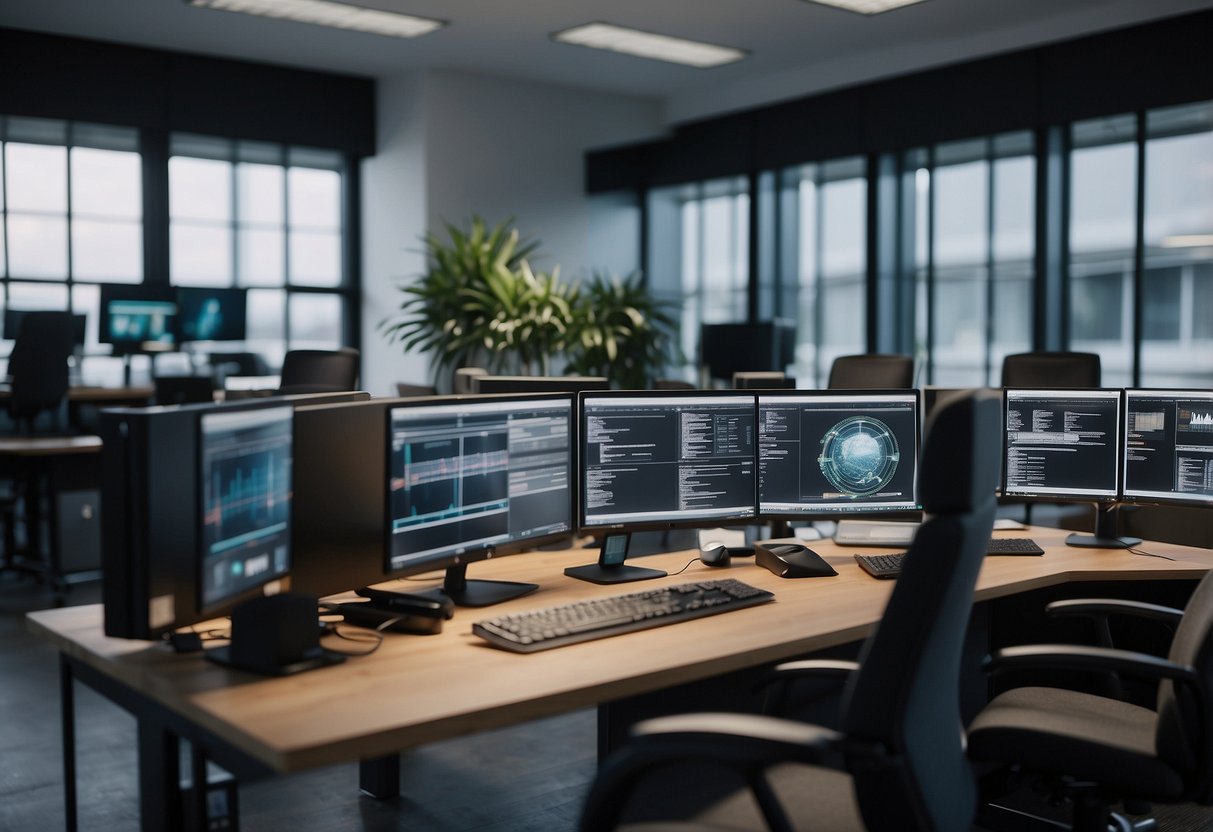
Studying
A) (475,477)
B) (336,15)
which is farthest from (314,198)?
(475,477)

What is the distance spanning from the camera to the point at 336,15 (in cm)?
680

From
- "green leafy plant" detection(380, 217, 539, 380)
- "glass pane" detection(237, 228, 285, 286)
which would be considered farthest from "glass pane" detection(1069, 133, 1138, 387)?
"glass pane" detection(237, 228, 285, 286)

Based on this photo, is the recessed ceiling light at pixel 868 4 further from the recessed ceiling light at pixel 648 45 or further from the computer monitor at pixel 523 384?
the computer monitor at pixel 523 384

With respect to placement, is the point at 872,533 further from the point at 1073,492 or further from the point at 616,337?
the point at 616,337

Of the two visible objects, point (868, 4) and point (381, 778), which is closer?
point (381, 778)

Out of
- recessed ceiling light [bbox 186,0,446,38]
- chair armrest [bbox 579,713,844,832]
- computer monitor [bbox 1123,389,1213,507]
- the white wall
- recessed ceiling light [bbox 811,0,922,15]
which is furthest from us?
the white wall

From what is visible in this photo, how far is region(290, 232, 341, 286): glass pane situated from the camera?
8.59 m

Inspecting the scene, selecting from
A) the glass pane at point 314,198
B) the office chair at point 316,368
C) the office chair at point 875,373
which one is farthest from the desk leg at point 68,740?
the glass pane at point 314,198

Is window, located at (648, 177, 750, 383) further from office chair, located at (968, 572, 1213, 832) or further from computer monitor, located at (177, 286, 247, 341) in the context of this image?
office chair, located at (968, 572, 1213, 832)

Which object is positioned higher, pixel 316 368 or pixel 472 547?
pixel 316 368

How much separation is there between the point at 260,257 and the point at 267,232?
0.68ft

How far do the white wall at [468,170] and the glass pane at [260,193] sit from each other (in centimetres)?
68

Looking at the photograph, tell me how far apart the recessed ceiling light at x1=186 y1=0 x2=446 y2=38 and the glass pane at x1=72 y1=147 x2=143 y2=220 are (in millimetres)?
1736

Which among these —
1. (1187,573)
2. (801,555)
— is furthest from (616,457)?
(1187,573)
